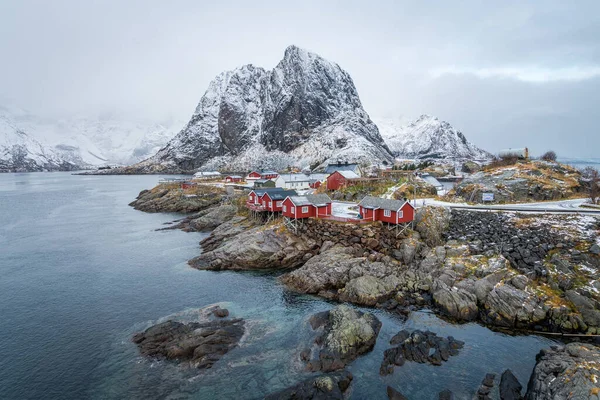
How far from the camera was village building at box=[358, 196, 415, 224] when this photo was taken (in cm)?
4234

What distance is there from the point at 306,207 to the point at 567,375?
32968 millimetres

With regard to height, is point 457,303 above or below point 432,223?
below

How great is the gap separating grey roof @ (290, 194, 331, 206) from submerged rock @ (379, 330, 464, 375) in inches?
952

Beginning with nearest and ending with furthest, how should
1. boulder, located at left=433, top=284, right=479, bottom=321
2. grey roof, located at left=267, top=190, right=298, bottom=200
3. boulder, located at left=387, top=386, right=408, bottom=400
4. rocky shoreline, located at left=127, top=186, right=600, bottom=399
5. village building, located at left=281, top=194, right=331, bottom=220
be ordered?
1. boulder, located at left=387, top=386, right=408, bottom=400
2. rocky shoreline, located at left=127, top=186, right=600, bottom=399
3. boulder, located at left=433, top=284, right=479, bottom=321
4. village building, located at left=281, top=194, right=331, bottom=220
5. grey roof, located at left=267, top=190, right=298, bottom=200

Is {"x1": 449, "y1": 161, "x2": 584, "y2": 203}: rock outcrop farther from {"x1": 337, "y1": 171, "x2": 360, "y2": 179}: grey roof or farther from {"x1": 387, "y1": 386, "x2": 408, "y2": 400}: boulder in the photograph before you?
{"x1": 387, "y1": 386, "x2": 408, "y2": 400}: boulder

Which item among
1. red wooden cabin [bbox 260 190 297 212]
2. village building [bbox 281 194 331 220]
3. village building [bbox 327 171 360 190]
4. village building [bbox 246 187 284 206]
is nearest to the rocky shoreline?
village building [bbox 281 194 331 220]

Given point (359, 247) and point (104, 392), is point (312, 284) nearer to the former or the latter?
point (359, 247)

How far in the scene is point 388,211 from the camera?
42969 mm

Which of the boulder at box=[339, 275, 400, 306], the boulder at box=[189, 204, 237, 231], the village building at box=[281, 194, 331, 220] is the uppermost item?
the village building at box=[281, 194, 331, 220]

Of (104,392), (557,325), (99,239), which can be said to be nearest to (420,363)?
(557,325)

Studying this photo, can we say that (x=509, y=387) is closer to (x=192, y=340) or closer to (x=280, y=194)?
(x=192, y=340)

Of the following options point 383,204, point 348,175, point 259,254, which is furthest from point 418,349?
point 348,175

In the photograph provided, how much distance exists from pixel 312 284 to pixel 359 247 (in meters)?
9.22

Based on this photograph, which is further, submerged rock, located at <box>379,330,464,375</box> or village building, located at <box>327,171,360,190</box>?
village building, located at <box>327,171,360,190</box>
